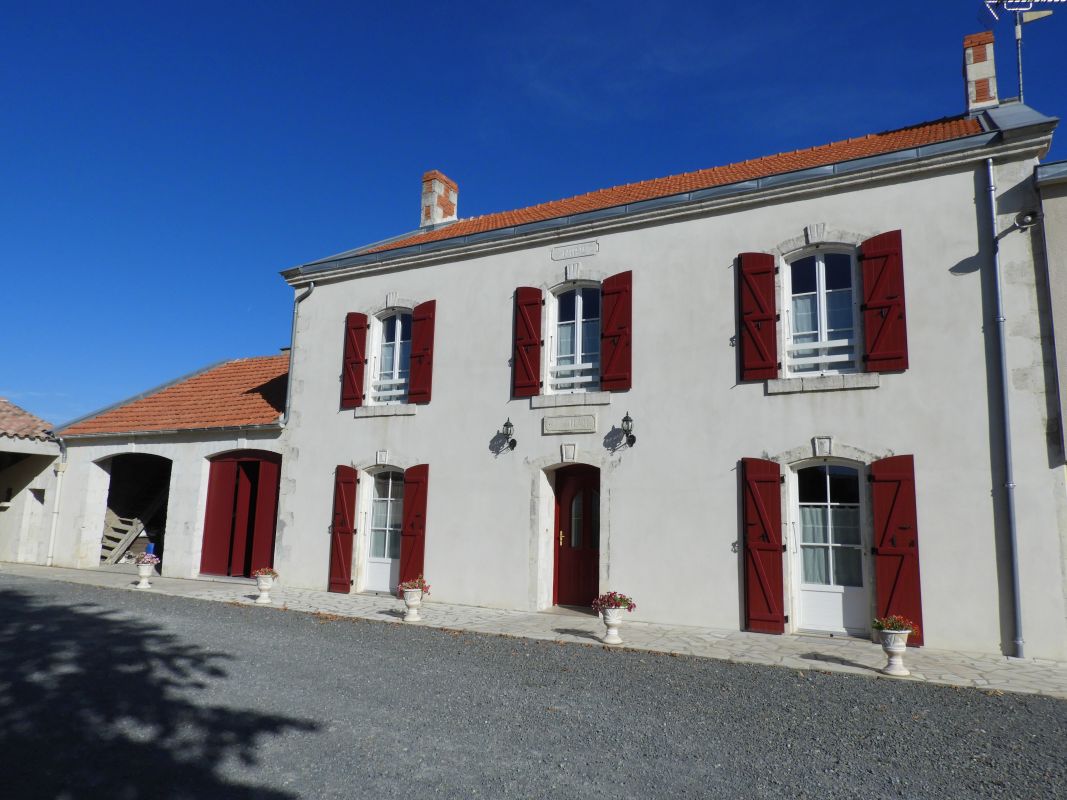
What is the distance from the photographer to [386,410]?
11.6 metres

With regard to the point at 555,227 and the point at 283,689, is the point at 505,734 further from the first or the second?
the point at 555,227

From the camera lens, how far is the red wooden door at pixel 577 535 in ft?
33.5

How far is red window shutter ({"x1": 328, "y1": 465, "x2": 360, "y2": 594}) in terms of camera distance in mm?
11445

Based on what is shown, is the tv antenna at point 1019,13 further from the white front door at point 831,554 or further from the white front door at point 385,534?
the white front door at point 385,534

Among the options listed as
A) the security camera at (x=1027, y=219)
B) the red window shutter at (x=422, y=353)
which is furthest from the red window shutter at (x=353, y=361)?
the security camera at (x=1027, y=219)

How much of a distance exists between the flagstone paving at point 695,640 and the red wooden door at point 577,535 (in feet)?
1.25

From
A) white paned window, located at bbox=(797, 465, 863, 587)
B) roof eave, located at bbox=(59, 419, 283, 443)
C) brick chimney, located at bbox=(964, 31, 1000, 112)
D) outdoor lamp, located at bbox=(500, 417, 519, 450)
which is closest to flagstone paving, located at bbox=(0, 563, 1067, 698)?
white paned window, located at bbox=(797, 465, 863, 587)

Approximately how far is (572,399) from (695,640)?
3586mm

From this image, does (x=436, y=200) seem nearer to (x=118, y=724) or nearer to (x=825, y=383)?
(x=825, y=383)

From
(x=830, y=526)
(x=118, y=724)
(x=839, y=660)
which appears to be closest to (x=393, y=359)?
(x=830, y=526)

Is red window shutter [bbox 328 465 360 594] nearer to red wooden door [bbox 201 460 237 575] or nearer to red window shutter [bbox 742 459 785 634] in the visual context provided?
red wooden door [bbox 201 460 237 575]

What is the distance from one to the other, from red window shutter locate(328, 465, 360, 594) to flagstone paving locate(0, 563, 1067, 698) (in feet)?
0.86

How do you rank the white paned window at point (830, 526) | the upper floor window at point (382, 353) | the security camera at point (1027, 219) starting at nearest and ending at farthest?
1. the security camera at point (1027, 219)
2. the white paned window at point (830, 526)
3. the upper floor window at point (382, 353)

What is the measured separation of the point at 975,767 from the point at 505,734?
2.81 m
